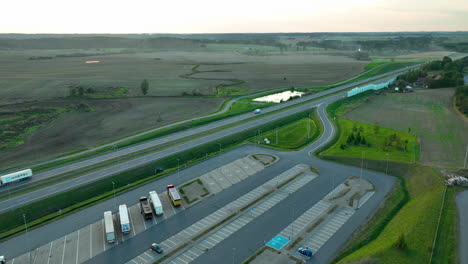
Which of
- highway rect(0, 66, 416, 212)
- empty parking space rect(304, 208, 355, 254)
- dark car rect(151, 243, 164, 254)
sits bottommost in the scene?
empty parking space rect(304, 208, 355, 254)

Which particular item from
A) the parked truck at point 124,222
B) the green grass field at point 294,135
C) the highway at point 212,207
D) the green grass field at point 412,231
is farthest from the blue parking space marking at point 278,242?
the green grass field at point 294,135

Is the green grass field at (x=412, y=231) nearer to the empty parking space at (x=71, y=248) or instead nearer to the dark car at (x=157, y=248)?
the dark car at (x=157, y=248)

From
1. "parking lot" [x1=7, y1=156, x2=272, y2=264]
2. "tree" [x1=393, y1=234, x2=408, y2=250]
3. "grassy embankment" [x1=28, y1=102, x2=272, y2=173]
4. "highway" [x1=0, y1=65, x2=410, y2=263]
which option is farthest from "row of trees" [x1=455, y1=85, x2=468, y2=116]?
"parking lot" [x1=7, y1=156, x2=272, y2=264]

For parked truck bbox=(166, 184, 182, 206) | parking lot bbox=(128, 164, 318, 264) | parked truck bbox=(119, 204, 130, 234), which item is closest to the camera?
parking lot bbox=(128, 164, 318, 264)

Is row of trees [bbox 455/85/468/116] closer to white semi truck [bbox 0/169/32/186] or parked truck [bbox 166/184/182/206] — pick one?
parked truck [bbox 166/184/182/206]

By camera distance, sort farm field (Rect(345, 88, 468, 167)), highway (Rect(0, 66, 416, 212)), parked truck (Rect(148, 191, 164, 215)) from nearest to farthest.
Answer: parked truck (Rect(148, 191, 164, 215)) < highway (Rect(0, 66, 416, 212)) < farm field (Rect(345, 88, 468, 167))

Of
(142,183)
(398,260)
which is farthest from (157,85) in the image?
(398,260)

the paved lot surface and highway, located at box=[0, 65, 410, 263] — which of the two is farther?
highway, located at box=[0, 65, 410, 263]
